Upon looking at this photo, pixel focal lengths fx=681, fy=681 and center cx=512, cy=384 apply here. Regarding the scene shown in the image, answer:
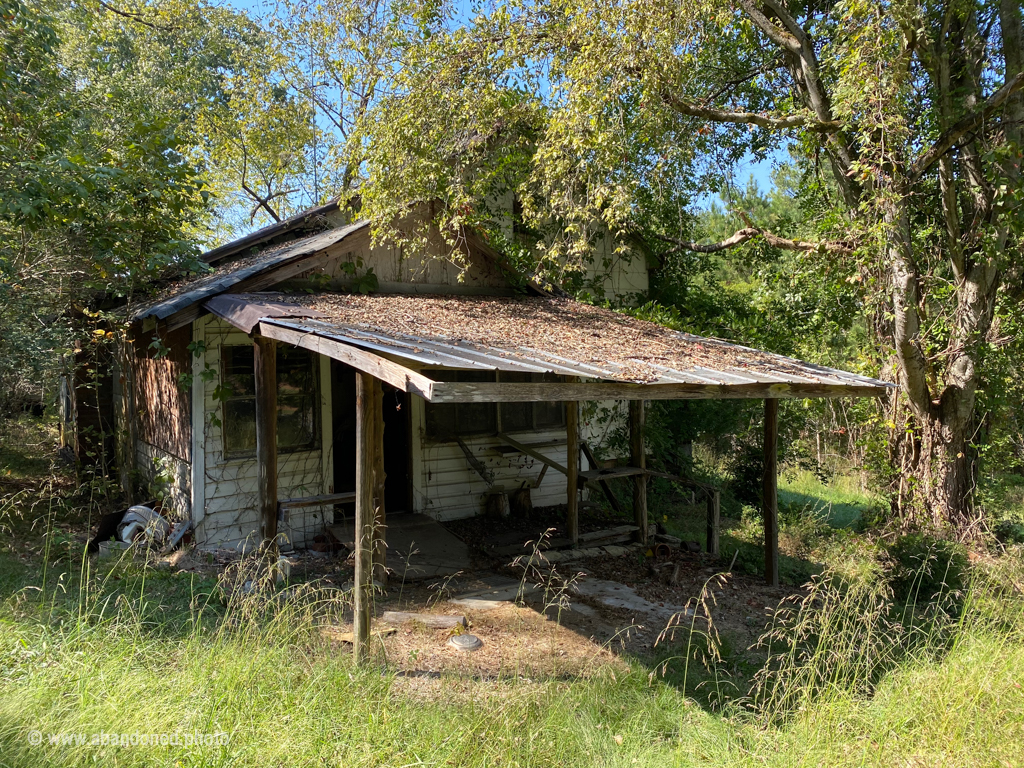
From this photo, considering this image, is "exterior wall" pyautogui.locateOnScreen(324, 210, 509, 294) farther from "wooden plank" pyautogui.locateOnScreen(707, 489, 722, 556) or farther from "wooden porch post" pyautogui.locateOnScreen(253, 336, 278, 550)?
"wooden plank" pyautogui.locateOnScreen(707, 489, 722, 556)

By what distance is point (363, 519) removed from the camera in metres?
4.88

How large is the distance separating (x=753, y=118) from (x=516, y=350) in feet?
19.1

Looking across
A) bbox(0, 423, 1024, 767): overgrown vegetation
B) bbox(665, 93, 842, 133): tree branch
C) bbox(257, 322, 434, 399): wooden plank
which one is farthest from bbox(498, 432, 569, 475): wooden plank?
bbox(665, 93, 842, 133): tree branch

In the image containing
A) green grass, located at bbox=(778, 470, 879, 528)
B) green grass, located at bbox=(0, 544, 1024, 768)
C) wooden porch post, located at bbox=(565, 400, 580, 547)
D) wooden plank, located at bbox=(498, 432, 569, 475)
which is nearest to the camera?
green grass, located at bbox=(0, 544, 1024, 768)

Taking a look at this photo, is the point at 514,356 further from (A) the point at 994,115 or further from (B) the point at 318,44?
(B) the point at 318,44

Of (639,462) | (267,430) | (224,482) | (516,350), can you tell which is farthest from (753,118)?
(224,482)

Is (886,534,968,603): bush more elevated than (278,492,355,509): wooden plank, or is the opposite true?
(278,492,355,509): wooden plank

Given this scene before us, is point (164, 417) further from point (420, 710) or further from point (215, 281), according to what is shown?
point (420, 710)

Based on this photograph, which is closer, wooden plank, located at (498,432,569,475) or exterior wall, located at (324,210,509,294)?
exterior wall, located at (324,210,509,294)

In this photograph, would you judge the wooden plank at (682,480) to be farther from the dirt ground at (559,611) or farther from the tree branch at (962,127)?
the tree branch at (962,127)

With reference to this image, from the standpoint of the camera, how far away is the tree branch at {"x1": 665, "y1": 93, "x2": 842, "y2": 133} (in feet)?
27.0

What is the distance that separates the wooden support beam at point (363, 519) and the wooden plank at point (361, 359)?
30 centimetres

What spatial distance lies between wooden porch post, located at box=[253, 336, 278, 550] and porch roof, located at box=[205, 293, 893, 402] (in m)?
0.41

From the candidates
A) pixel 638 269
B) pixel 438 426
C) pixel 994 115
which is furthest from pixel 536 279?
pixel 994 115
